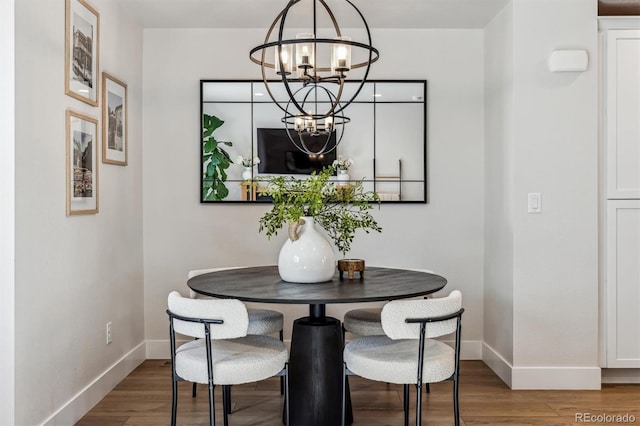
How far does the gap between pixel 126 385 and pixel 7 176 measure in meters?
1.71

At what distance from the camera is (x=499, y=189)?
375cm

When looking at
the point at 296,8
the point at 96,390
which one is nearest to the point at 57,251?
the point at 96,390

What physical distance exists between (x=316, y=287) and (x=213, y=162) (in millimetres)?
1761

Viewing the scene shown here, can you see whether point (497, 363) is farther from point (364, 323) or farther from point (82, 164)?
point (82, 164)

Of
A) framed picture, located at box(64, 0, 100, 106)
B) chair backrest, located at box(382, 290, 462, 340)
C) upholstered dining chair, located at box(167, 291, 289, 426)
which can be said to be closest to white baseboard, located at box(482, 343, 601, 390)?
chair backrest, located at box(382, 290, 462, 340)

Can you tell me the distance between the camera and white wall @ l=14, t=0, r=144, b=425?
2.39m

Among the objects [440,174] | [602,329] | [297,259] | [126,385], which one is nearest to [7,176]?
[297,259]

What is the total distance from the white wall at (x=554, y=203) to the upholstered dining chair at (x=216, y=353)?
176 centimetres

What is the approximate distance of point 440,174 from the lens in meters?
4.11

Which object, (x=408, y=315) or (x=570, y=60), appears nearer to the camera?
(x=408, y=315)

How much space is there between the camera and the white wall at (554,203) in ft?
11.3

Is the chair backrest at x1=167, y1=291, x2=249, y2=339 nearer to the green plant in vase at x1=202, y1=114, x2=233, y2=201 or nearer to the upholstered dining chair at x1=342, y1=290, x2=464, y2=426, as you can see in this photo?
the upholstered dining chair at x1=342, y1=290, x2=464, y2=426

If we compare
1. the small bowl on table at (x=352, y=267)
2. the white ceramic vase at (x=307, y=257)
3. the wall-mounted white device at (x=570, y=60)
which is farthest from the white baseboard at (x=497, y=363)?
the wall-mounted white device at (x=570, y=60)

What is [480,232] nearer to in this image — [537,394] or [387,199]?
[387,199]
